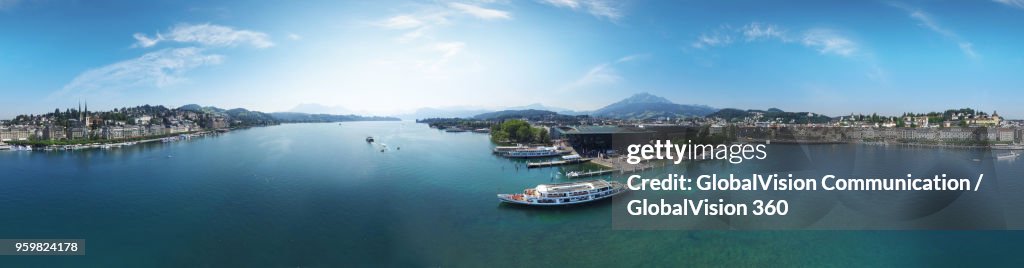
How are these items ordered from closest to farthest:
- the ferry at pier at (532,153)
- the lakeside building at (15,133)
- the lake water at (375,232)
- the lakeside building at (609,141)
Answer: the lake water at (375,232) < the ferry at pier at (532,153) < the lakeside building at (609,141) < the lakeside building at (15,133)

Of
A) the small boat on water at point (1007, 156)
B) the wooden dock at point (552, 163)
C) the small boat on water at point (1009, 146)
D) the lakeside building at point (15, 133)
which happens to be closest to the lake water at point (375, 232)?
the wooden dock at point (552, 163)

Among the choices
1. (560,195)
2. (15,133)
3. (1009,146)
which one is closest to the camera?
(560,195)

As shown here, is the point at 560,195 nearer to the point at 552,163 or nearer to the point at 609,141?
the point at 552,163

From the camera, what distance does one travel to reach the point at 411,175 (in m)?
15.2

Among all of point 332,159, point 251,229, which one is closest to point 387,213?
point 251,229

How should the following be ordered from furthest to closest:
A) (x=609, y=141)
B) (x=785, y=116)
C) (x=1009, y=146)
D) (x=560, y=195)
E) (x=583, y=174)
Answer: (x=785, y=116)
(x=1009, y=146)
(x=609, y=141)
(x=583, y=174)
(x=560, y=195)

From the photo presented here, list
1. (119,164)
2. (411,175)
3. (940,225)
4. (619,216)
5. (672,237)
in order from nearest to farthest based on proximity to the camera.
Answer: (672,237)
(940,225)
(619,216)
(411,175)
(119,164)

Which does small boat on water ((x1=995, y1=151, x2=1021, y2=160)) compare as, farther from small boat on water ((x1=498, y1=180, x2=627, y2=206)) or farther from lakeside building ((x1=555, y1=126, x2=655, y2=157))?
small boat on water ((x1=498, y1=180, x2=627, y2=206))

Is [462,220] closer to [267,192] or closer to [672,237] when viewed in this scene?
[672,237]

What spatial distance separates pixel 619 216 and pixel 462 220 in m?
3.22

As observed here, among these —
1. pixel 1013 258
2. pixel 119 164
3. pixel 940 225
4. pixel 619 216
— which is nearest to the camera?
pixel 1013 258

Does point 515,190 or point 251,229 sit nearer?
point 251,229

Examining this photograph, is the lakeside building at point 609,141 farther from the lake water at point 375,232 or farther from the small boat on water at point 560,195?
the small boat on water at point 560,195

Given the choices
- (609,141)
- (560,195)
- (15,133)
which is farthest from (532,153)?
(15,133)
